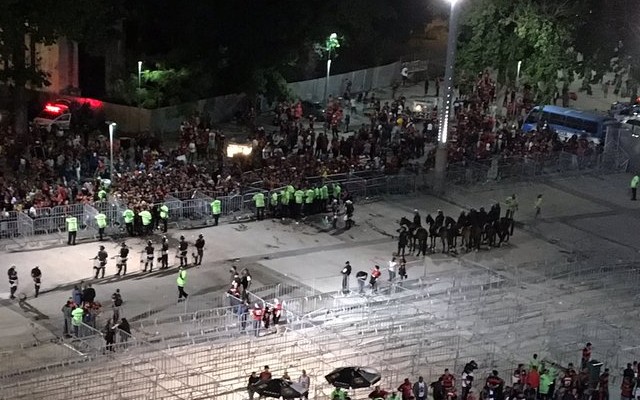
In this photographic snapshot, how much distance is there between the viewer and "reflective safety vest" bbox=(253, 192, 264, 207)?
4403 cm

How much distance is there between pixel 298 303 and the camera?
35719mm

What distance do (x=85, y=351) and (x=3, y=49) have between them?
68.0ft

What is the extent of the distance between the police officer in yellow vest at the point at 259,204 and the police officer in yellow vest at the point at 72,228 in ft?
22.8

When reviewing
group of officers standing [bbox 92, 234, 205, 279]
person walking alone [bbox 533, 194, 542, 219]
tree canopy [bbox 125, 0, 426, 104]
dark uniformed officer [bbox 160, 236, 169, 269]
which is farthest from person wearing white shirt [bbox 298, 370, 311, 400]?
tree canopy [bbox 125, 0, 426, 104]

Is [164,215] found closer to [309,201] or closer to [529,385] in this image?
[309,201]

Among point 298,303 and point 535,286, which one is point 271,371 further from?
point 535,286

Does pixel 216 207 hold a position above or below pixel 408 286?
above

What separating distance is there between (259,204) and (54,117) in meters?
13.7

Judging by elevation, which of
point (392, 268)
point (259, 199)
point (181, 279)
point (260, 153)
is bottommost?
point (181, 279)

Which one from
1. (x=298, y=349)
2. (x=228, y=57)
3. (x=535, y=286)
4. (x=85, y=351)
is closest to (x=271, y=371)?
(x=298, y=349)

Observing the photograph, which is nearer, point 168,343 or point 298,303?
point 168,343

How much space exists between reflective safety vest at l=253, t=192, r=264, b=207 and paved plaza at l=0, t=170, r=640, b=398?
0.70m

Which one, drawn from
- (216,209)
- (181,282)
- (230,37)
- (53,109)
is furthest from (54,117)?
(181,282)

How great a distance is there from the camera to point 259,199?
145 feet
